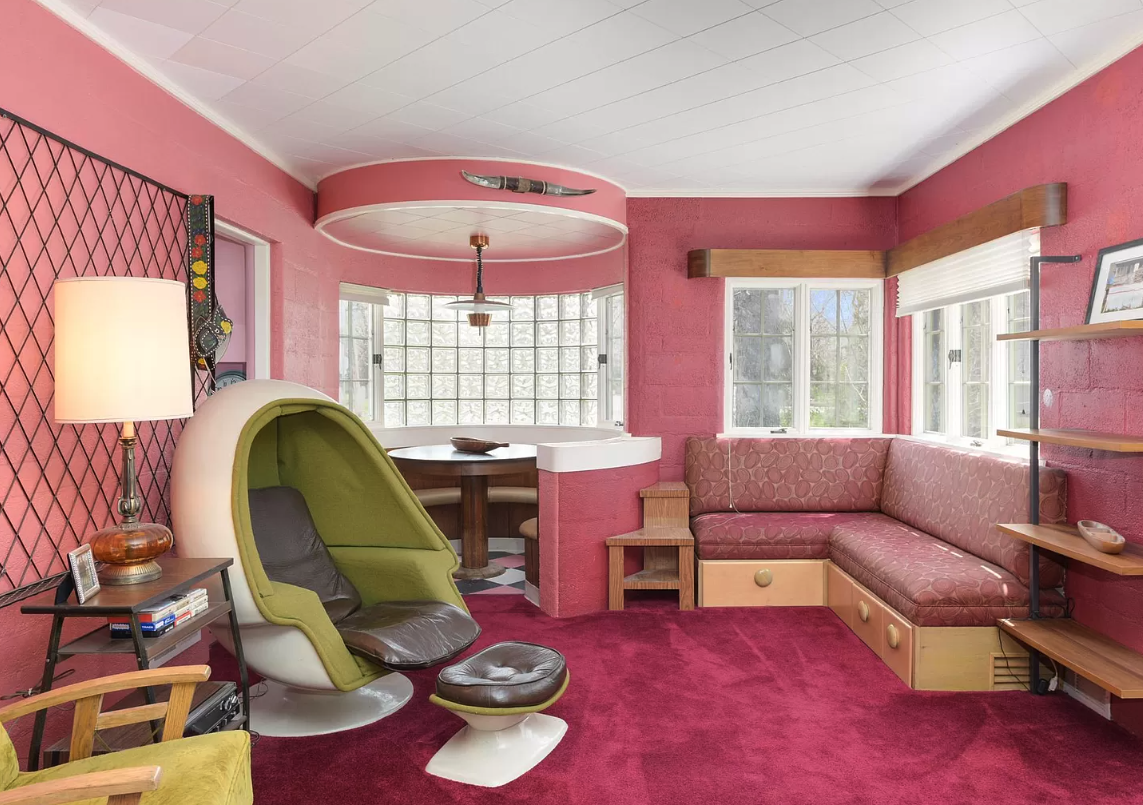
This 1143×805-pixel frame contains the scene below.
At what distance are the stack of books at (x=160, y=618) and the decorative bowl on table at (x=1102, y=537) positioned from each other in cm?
328

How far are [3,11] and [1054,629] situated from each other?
4476mm

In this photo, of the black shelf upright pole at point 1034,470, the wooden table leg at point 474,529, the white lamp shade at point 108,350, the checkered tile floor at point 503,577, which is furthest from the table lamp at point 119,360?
the black shelf upright pole at point 1034,470

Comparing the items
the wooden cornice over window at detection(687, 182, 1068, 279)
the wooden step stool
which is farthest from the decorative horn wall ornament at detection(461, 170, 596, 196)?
the wooden step stool

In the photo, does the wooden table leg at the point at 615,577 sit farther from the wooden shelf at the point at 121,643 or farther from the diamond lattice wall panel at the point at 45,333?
the diamond lattice wall panel at the point at 45,333

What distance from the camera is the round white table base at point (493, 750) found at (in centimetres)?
253

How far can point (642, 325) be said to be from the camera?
16.8ft

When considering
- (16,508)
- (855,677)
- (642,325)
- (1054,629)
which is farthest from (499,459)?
(1054,629)

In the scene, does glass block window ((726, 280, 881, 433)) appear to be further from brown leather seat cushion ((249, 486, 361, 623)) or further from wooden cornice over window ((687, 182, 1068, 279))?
brown leather seat cushion ((249, 486, 361, 623))

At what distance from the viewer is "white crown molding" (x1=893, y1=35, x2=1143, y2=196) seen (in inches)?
116

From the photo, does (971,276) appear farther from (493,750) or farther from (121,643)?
(121,643)

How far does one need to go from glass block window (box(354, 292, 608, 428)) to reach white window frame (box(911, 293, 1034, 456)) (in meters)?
2.53

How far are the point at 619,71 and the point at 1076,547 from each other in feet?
8.85

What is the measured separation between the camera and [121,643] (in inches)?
85.6

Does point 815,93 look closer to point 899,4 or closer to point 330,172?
point 899,4
